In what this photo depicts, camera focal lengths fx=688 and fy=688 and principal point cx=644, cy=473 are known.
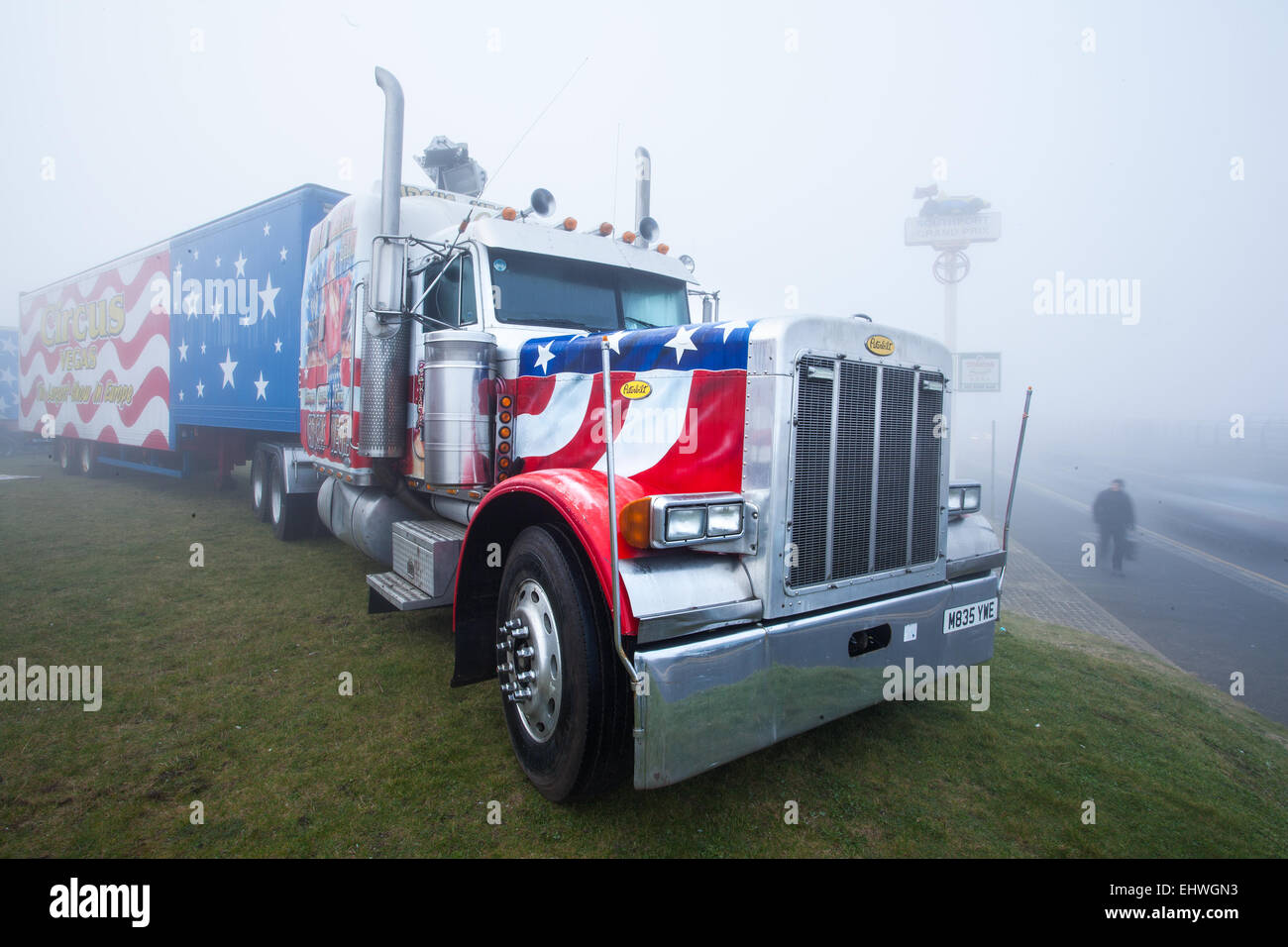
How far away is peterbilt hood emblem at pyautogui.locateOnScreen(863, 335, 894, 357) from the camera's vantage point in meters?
3.28

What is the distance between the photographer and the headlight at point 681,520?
276cm

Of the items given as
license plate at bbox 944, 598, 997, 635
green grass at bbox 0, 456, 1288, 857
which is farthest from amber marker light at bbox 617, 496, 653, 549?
license plate at bbox 944, 598, 997, 635

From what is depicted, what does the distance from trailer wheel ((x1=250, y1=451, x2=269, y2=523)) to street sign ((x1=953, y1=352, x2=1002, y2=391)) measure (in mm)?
10977

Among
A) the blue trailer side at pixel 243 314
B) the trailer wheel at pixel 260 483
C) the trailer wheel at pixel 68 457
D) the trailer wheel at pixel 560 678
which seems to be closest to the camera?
the trailer wheel at pixel 560 678

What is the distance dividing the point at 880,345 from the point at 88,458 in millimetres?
17853

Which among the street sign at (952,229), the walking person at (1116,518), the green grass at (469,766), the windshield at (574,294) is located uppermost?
the street sign at (952,229)

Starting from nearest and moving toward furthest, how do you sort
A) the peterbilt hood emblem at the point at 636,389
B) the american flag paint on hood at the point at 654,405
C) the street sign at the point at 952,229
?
the american flag paint on hood at the point at 654,405 < the peterbilt hood emblem at the point at 636,389 < the street sign at the point at 952,229

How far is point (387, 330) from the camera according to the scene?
534cm

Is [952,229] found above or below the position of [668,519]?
above

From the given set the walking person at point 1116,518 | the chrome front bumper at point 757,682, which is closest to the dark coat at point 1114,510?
the walking person at point 1116,518

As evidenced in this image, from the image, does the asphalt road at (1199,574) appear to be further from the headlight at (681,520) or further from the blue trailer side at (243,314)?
the blue trailer side at (243,314)

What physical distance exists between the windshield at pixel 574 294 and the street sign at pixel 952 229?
5252 centimetres

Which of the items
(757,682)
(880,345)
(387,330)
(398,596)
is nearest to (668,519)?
(757,682)

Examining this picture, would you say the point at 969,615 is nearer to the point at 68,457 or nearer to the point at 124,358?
the point at 124,358
